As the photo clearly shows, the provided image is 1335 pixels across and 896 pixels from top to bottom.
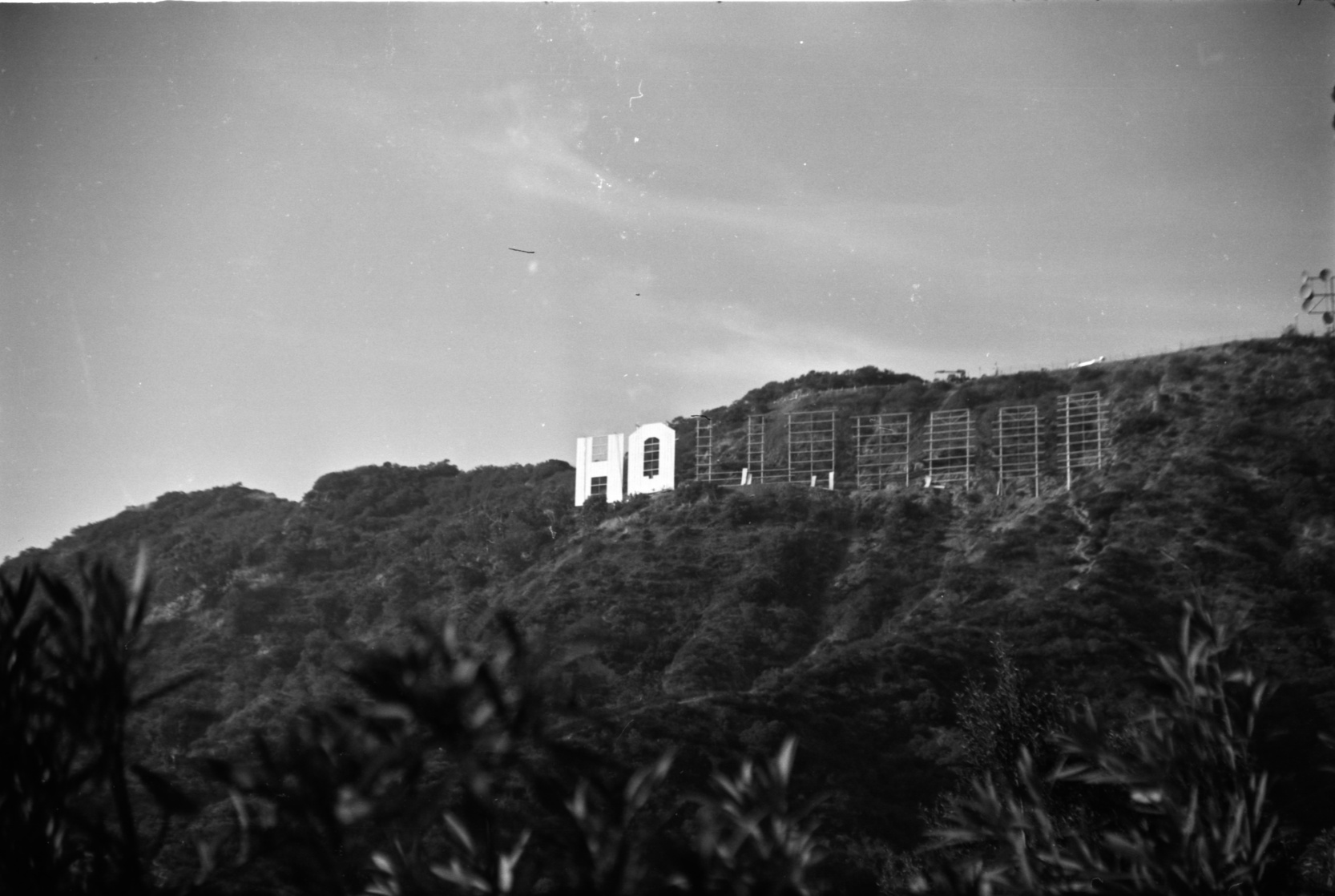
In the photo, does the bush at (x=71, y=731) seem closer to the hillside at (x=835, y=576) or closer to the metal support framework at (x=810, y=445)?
the hillside at (x=835, y=576)

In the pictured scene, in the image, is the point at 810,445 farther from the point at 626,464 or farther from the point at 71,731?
the point at 71,731

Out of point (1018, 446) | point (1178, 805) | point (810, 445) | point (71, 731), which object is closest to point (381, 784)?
point (71, 731)

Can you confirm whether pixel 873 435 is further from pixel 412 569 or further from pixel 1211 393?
pixel 412 569

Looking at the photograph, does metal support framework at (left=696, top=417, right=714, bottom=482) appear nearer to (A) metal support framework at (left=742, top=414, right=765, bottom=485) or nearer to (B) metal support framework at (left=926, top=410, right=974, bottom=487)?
(A) metal support framework at (left=742, top=414, right=765, bottom=485)

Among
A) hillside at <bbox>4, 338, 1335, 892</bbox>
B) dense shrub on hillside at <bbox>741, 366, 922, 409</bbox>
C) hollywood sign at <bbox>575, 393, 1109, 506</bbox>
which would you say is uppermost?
dense shrub on hillside at <bbox>741, 366, 922, 409</bbox>

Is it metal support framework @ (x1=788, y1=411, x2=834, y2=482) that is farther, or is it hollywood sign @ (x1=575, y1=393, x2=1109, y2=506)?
metal support framework @ (x1=788, y1=411, x2=834, y2=482)

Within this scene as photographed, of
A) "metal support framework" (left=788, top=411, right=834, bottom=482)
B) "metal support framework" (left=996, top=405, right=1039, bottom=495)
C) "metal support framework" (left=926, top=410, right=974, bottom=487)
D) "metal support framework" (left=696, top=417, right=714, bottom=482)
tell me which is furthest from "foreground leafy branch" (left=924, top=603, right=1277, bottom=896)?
"metal support framework" (left=696, top=417, right=714, bottom=482)

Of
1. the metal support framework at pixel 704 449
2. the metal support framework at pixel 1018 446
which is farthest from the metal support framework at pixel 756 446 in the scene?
the metal support framework at pixel 1018 446
